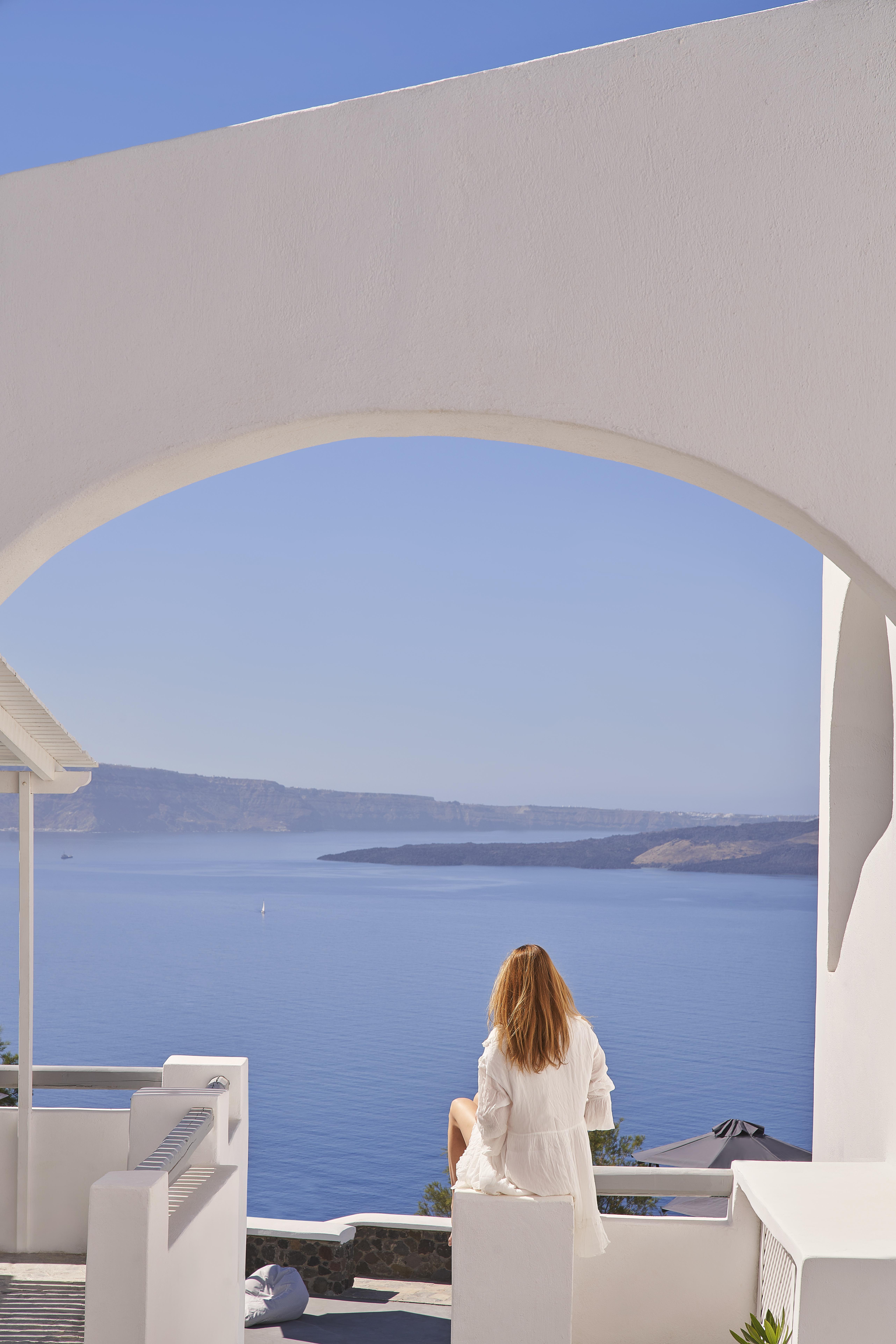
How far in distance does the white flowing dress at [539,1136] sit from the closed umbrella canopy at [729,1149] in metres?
4.08

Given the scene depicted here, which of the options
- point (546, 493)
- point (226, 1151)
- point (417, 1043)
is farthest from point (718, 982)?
point (226, 1151)

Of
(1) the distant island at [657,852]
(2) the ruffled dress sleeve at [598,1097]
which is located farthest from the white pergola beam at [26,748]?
(1) the distant island at [657,852]

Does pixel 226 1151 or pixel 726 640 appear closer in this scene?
pixel 226 1151

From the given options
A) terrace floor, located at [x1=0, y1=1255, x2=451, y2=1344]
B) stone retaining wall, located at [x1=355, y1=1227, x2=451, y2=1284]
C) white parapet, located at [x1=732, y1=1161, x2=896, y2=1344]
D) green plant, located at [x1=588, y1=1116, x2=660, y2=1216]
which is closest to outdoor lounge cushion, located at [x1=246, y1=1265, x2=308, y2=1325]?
terrace floor, located at [x1=0, y1=1255, x2=451, y2=1344]

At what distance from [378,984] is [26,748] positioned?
211ft

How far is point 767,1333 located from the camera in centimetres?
352

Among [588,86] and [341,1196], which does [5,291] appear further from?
[341,1196]

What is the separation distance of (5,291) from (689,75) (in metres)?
1.81

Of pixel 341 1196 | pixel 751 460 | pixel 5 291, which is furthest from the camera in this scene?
pixel 341 1196

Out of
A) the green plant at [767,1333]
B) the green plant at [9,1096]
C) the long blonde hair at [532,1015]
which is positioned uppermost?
the long blonde hair at [532,1015]

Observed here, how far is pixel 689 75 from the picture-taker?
281cm

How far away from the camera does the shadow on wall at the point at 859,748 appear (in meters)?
4.74

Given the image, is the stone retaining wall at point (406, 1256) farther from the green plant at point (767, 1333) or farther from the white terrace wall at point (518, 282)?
the white terrace wall at point (518, 282)

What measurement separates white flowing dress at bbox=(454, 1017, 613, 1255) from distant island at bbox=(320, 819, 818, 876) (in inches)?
2816
